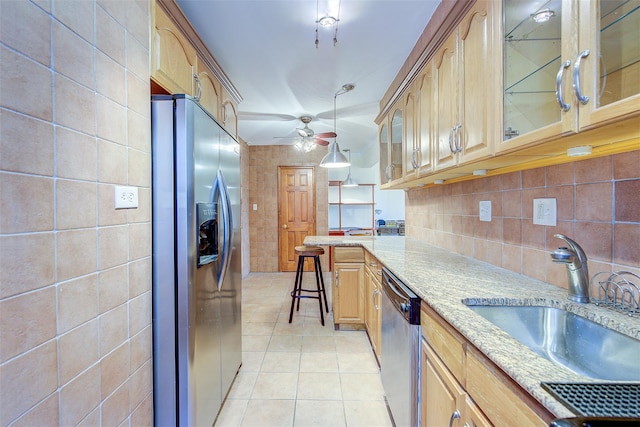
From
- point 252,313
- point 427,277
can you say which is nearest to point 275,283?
point 252,313

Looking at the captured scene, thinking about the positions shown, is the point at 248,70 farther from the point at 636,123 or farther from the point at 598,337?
the point at 598,337

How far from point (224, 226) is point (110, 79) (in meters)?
0.83

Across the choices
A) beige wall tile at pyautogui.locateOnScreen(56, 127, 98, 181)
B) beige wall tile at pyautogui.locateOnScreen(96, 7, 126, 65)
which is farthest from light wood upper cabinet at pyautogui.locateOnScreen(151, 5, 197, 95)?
beige wall tile at pyautogui.locateOnScreen(56, 127, 98, 181)

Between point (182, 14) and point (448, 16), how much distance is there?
4.88 ft

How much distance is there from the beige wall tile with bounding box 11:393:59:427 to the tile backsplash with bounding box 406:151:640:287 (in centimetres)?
186

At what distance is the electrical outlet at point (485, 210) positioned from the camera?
1670 millimetres

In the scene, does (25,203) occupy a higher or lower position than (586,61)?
lower

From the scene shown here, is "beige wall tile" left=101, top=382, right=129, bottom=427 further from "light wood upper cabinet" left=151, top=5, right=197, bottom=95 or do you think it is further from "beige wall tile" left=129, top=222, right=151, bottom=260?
"light wood upper cabinet" left=151, top=5, right=197, bottom=95

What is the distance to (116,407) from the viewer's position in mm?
1074

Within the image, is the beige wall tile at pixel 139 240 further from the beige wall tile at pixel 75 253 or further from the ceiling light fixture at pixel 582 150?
the ceiling light fixture at pixel 582 150

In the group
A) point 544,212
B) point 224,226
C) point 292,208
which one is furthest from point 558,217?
point 292,208

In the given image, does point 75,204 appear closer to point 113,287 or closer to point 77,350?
point 113,287

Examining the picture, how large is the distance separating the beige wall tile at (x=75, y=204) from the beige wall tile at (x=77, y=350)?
1.13 feet

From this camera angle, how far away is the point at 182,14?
5.27 ft
